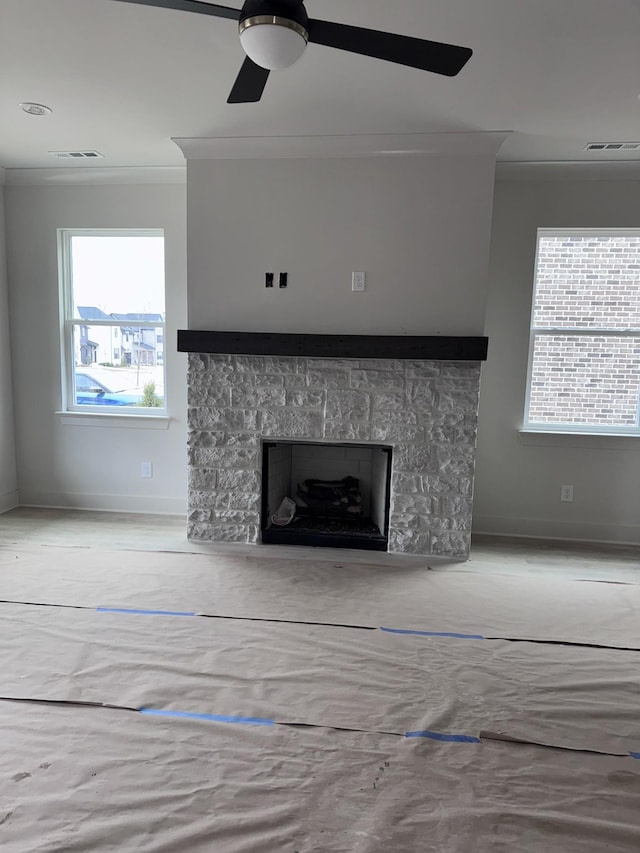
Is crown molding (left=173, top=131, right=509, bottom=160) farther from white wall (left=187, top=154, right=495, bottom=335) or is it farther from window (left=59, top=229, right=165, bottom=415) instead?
window (left=59, top=229, right=165, bottom=415)

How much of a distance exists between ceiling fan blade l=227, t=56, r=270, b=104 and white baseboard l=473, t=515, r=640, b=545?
3.13m

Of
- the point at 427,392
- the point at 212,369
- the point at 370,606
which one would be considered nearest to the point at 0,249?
the point at 212,369

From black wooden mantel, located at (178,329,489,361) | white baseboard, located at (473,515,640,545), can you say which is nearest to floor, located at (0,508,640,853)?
white baseboard, located at (473,515,640,545)

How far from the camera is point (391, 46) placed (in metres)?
1.52

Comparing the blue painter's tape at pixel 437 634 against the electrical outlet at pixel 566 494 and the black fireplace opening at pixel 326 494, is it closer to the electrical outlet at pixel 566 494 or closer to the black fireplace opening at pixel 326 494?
the black fireplace opening at pixel 326 494

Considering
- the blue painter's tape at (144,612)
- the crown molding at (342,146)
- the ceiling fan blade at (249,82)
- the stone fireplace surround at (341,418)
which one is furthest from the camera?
the stone fireplace surround at (341,418)

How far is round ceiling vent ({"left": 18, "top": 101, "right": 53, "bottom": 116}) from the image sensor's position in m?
2.82

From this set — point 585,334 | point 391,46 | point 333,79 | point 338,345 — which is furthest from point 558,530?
point 391,46

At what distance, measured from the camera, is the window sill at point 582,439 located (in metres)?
3.75

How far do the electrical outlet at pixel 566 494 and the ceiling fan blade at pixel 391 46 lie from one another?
304 centimetres

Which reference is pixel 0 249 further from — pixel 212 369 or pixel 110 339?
pixel 212 369

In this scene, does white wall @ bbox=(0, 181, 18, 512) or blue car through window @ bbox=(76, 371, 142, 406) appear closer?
white wall @ bbox=(0, 181, 18, 512)

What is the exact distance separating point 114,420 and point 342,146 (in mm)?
2623

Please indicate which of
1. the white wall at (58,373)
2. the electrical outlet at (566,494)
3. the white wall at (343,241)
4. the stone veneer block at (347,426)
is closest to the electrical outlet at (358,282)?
the white wall at (343,241)
